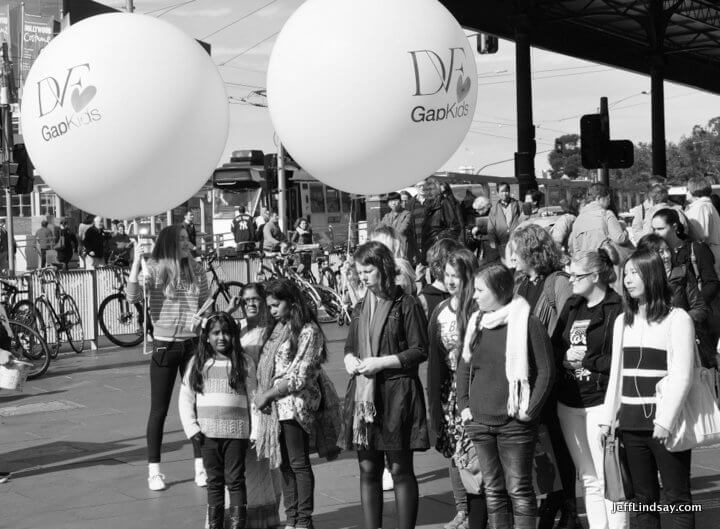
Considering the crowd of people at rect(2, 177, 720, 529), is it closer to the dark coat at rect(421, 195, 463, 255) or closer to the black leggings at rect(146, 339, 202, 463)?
the black leggings at rect(146, 339, 202, 463)

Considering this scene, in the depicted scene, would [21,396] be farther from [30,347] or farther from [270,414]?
[270,414]

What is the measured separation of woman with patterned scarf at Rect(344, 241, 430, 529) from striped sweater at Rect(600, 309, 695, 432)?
1.05m

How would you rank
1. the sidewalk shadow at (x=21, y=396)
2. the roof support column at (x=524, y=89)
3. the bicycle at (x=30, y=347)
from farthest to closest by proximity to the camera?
the roof support column at (x=524, y=89) < the bicycle at (x=30, y=347) < the sidewalk shadow at (x=21, y=396)

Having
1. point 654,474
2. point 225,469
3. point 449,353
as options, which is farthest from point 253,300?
point 654,474

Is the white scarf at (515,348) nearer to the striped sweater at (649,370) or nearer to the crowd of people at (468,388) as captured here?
the crowd of people at (468,388)

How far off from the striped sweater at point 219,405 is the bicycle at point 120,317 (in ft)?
30.3

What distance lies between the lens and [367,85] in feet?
18.0

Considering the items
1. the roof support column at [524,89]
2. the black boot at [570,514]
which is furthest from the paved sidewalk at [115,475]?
the roof support column at [524,89]

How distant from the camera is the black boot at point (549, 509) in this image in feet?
19.2

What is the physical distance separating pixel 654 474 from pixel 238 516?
227 centimetres

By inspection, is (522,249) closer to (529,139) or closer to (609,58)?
(529,139)

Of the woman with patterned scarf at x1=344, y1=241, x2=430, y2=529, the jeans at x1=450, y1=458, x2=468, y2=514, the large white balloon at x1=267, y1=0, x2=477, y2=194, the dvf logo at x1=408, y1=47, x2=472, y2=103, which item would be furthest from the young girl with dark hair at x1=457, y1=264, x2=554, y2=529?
the dvf logo at x1=408, y1=47, x2=472, y2=103

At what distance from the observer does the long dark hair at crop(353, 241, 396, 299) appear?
5715 millimetres

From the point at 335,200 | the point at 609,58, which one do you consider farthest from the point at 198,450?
the point at 609,58
